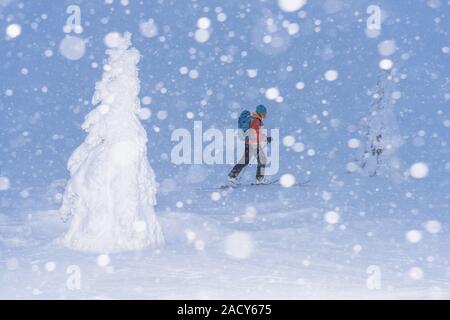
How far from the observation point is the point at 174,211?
1174 cm

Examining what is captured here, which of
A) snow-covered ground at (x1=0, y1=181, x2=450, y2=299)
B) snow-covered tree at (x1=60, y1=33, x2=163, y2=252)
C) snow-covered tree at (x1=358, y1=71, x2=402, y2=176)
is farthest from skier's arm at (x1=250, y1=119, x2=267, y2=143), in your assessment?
snow-covered tree at (x1=358, y1=71, x2=402, y2=176)

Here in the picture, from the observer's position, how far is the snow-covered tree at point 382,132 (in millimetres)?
19359

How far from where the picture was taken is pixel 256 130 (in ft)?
43.9

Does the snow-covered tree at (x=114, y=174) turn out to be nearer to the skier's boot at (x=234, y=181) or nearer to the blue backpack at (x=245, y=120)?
the blue backpack at (x=245, y=120)

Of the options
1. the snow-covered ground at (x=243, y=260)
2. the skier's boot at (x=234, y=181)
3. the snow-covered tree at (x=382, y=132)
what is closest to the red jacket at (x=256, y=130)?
the skier's boot at (x=234, y=181)

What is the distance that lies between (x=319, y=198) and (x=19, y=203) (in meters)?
7.60

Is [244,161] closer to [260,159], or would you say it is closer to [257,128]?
[260,159]

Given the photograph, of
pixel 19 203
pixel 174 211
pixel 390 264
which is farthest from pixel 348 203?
pixel 19 203

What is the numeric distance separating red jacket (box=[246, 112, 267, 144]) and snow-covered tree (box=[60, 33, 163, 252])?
5.44m

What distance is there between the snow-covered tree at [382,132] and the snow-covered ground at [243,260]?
757 cm

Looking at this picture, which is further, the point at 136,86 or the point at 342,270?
the point at 136,86

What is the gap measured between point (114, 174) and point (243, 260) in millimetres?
2319

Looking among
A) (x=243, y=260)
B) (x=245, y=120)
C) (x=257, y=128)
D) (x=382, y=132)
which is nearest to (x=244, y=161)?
(x=257, y=128)

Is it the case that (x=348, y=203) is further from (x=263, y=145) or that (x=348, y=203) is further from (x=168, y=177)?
(x=168, y=177)
